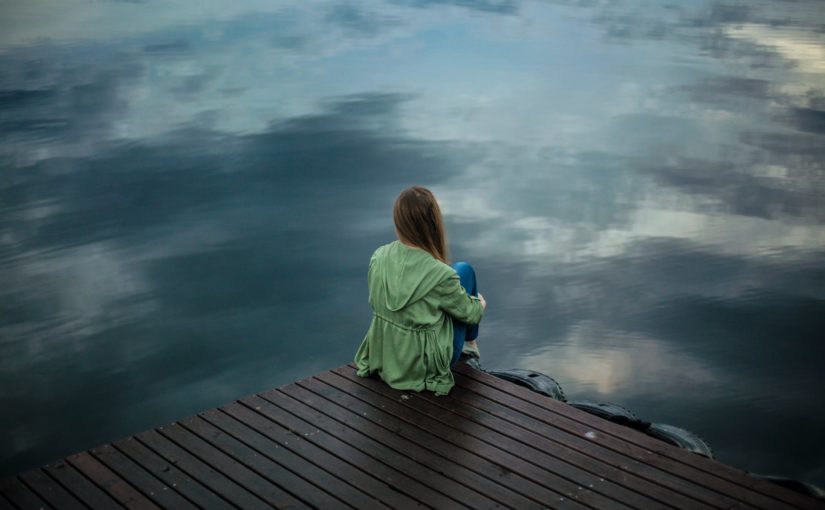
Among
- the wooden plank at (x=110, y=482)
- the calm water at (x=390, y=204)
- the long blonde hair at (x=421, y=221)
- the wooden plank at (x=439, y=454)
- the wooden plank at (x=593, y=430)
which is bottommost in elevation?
the calm water at (x=390, y=204)

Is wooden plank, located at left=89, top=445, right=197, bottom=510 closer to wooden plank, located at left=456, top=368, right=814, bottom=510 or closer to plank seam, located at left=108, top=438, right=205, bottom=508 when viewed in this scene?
plank seam, located at left=108, top=438, right=205, bottom=508

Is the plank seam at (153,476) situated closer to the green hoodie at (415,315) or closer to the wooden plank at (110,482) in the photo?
the wooden plank at (110,482)

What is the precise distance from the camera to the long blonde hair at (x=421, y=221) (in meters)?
4.02

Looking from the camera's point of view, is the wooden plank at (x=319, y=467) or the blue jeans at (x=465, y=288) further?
the blue jeans at (x=465, y=288)

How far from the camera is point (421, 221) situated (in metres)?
4.08

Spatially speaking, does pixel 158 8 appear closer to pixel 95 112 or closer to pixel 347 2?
pixel 347 2

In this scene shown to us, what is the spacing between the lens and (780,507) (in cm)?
335

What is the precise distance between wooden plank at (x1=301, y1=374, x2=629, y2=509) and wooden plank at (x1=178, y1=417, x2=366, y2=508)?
484 mm

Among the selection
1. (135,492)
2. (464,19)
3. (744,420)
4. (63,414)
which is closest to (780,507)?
(135,492)

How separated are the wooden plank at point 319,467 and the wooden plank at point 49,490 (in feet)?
2.50

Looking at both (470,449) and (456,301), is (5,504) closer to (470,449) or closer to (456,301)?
(470,449)

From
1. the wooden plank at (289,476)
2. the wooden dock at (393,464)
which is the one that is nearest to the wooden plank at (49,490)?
the wooden dock at (393,464)

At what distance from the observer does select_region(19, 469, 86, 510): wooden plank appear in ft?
11.0

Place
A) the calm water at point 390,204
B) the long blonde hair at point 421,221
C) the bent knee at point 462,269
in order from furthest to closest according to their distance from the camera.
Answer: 1. the calm water at point 390,204
2. the bent knee at point 462,269
3. the long blonde hair at point 421,221
